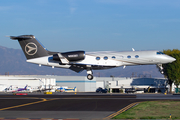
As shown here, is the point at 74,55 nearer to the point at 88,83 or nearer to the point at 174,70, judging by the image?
the point at 174,70

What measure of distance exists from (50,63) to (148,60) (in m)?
17.2

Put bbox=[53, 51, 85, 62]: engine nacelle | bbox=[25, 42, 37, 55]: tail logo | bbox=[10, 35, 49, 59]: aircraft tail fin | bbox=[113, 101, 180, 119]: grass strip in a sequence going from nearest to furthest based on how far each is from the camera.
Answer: bbox=[113, 101, 180, 119]: grass strip → bbox=[53, 51, 85, 62]: engine nacelle → bbox=[10, 35, 49, 59]: aircraft tail fin → bbox=[25, 42, 37, 55]: tail logo

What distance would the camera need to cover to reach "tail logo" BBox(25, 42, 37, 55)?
48819 mm

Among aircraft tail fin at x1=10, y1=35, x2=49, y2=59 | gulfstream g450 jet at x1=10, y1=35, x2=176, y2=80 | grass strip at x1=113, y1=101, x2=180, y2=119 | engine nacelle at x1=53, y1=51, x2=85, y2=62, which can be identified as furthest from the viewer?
aircraft tail fin at x1=10, y1=35, x2=49, y2=59

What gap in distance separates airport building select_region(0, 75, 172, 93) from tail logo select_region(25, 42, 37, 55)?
54.6 metres

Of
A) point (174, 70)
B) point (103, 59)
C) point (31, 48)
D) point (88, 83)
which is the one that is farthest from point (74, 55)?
point (88, 83)

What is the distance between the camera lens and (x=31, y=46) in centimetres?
4906

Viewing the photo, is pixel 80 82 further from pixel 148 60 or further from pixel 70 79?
pixel 148 60

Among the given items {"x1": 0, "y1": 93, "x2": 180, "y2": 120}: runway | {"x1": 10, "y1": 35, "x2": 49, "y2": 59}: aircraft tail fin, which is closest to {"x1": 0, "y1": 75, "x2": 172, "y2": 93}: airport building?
{"x1": 10, "y1": 35, "x2": 49, "y2": 59}: aircraft tail fin

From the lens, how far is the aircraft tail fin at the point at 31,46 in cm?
4856

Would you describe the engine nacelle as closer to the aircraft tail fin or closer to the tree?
the aircraft tail fin

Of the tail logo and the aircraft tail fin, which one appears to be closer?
the aircraft tail fin

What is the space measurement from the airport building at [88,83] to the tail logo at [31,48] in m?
54.6

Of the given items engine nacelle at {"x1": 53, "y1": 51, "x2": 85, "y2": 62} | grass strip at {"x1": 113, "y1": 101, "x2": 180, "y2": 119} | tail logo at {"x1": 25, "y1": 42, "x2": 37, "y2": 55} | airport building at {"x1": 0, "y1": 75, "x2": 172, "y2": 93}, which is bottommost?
grass strip at {"x1": 113, "y1": 101, "x2": 180, "y2": 119}
